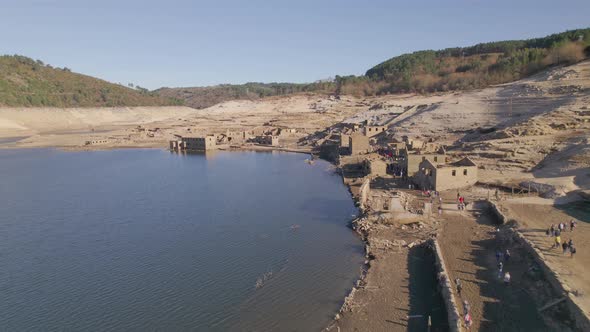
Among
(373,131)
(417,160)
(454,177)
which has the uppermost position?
(373,131)

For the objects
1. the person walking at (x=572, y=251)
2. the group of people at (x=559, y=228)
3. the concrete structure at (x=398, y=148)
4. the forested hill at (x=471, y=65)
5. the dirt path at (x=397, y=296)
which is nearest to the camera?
the dirt path at (x=397, y=296)

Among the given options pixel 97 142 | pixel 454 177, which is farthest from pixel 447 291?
pixel 97 142

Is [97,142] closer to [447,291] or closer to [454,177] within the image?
[454,177]

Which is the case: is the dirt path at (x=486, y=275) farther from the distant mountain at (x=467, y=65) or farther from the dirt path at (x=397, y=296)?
the distant mountain at (x=467, y=65)

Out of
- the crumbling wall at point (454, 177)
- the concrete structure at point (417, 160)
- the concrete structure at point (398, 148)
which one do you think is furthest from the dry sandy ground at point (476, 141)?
the concrete structure at point (398, 148)

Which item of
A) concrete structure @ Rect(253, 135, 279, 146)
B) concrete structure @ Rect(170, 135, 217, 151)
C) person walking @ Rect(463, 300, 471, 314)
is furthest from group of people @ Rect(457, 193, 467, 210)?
concrete structure @ Rect(170, 135, 217, 151)

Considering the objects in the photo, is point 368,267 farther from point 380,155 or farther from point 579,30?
point 579,30

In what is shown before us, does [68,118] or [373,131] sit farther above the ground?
[68,118]
